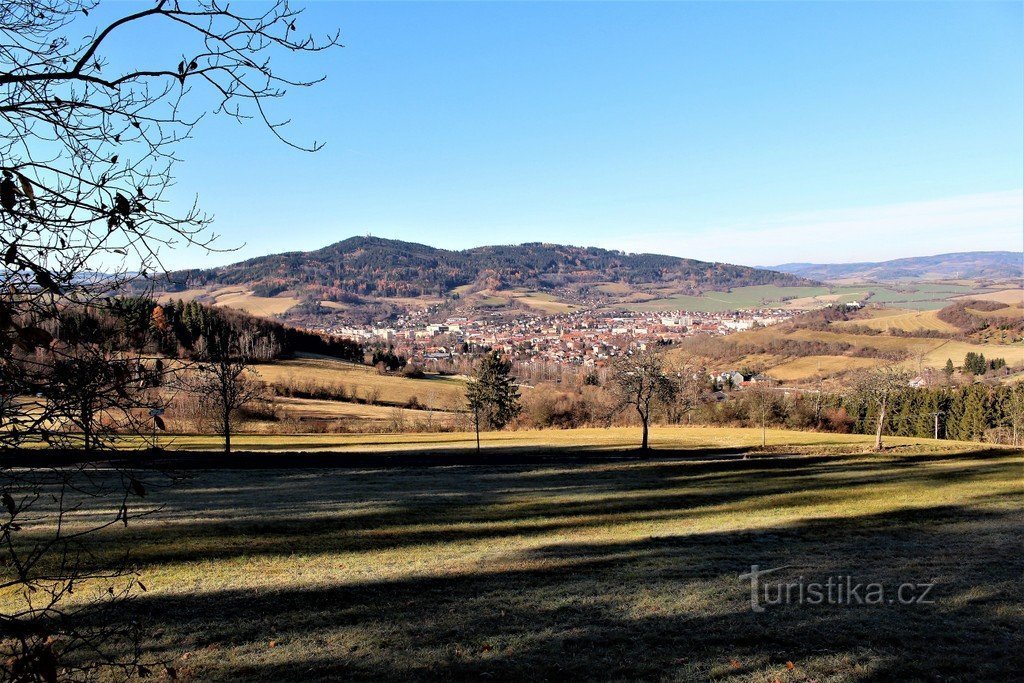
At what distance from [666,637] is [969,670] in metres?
3.09

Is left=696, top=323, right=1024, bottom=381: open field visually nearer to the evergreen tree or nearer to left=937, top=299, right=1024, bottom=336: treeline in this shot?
the evergreen tree

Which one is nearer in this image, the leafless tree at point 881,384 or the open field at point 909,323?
the leafless tree at point 881,384

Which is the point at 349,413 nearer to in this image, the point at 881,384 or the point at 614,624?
the point at 881,384

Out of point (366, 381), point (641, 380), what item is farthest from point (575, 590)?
point (366, 381)

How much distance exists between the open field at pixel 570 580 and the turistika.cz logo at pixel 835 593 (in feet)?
0.56

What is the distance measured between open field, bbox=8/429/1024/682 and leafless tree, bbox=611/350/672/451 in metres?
14.6

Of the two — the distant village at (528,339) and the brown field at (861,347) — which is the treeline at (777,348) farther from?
the distant village at (528,339)

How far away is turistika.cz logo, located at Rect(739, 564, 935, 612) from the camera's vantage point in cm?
881

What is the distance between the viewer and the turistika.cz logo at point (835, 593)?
28.9ft

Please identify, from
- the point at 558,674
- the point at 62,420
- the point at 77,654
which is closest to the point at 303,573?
the point at 77,654

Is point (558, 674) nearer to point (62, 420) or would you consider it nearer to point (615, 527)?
point (62, 420)

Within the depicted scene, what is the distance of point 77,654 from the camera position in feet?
23.6

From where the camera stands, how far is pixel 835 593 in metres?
9.20

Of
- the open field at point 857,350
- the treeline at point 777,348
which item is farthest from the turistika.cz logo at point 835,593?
the treeline at point 777,348
